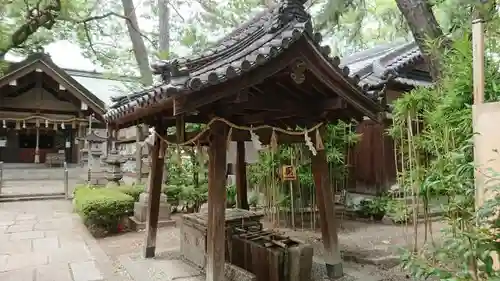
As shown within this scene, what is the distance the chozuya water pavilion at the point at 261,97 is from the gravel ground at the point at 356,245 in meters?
0.61

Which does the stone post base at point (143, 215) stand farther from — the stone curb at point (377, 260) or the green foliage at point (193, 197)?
the stone curb at point (377, 260)

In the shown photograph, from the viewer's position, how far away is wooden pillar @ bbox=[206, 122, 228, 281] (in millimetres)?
4125

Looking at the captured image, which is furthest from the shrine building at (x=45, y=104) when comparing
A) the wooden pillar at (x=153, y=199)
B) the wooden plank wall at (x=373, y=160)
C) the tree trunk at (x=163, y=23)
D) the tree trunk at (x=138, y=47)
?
the wooden plank wall at (x=373, y=160)

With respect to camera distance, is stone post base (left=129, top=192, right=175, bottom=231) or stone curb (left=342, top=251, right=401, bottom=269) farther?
stone post base (left=129, top=192, right=175, bottom=231)

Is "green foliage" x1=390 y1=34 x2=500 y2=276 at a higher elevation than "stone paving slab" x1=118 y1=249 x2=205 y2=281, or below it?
higher

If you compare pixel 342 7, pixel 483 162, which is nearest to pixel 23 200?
pixel 342 7

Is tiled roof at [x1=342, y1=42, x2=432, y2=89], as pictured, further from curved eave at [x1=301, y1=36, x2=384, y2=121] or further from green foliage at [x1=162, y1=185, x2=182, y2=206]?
green foliage at [x1=162, y1=185, x2=182, y2=206]

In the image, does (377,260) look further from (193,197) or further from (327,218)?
(193,197)

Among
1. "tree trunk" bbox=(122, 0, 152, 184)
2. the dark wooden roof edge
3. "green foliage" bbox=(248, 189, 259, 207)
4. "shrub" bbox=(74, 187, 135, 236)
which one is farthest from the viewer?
"tree trunk" bbox=(122, 0, 152, 184)

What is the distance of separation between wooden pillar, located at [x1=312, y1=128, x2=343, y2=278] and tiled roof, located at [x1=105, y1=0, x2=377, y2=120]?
1.14 meters

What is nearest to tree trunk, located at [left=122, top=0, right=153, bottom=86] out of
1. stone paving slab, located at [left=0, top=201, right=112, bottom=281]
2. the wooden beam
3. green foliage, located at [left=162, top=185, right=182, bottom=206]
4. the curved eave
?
green foliage, located at [left=162, top=185, right=182, bottom=206]

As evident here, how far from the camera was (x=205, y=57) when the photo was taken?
4785 mm

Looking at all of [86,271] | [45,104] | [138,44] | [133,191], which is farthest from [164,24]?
[86,271]

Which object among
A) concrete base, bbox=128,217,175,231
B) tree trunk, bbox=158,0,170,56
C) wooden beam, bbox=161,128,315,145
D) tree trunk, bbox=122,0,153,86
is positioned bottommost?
concrete base, bbox=128,217,175,231
